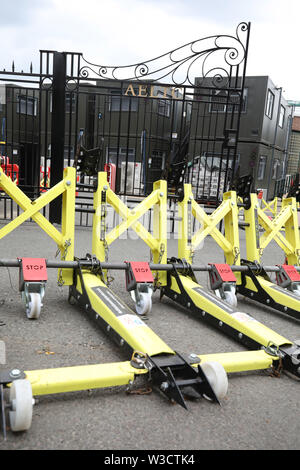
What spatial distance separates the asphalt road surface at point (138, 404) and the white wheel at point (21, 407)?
0.08 metres

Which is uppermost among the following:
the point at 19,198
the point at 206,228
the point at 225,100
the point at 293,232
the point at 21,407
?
the point at 225,100

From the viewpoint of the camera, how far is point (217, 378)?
2637mm

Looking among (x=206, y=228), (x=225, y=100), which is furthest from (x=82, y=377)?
(x=225, y=100)

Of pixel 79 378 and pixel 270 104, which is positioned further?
pixel 270 104

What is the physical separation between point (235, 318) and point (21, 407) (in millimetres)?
2180

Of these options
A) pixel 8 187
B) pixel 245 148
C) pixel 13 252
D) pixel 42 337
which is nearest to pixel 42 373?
pixel 42 337

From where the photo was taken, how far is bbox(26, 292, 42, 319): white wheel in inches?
152

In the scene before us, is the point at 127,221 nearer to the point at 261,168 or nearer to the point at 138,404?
the point at 138,404

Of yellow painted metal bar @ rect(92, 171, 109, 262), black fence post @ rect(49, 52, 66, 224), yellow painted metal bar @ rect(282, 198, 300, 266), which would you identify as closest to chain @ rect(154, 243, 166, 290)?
yellow painted metal bar @ rect(92, 171, 109, 262)

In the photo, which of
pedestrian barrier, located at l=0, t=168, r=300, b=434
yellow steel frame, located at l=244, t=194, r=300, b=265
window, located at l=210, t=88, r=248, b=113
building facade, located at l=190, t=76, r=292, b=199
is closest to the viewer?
pedestrian barrier, located at l=0, t=168, r=300, b=434

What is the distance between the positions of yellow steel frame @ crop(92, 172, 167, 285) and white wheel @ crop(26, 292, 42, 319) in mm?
1019

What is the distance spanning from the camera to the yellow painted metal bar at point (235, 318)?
10.9 feet

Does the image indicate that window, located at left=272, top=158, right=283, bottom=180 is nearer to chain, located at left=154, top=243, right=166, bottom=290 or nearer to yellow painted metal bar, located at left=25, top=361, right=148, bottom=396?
chain, located at left=154, top=243, right=166, bottom=290

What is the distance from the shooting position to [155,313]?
14.7 ft
